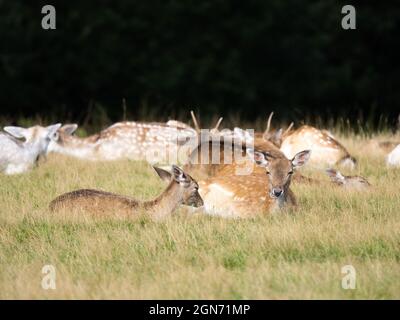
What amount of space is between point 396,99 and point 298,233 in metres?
17.0

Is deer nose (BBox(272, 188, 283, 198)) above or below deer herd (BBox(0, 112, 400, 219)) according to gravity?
below

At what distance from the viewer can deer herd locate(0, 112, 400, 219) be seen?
7566 mm

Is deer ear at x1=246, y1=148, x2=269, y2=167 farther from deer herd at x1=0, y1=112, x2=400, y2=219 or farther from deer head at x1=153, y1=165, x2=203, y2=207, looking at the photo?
deer head at x1=153, y1=165, x2=203, y2=207

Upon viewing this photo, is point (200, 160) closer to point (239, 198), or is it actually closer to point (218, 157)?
point (218, 157)

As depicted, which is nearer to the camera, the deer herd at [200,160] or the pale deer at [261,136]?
the deer herd at [200,160]

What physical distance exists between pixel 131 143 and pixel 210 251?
4.54m

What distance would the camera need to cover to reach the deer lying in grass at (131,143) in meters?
10.8

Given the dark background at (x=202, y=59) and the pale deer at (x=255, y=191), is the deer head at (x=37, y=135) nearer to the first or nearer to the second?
the pale deer at (x=255, y=191)

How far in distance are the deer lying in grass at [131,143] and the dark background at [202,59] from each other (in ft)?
32.8

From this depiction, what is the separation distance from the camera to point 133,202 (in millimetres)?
7555

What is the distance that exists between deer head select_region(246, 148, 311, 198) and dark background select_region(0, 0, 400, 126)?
13517 millimetres

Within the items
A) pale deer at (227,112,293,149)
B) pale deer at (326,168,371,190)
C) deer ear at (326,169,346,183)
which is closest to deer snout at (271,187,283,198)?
pale deer at (326,168,371,190)

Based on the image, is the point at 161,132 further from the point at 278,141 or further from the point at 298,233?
the point at 298,233

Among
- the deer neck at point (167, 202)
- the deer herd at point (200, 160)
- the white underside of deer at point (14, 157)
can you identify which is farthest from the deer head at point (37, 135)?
the deer neck at point (167, 202)
